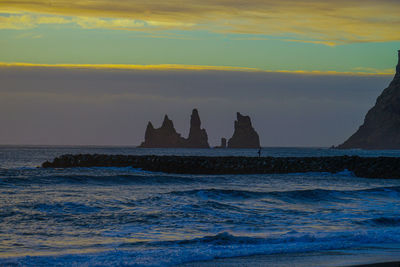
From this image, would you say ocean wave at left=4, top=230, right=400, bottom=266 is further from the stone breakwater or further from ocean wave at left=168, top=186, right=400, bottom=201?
the stone breakwater

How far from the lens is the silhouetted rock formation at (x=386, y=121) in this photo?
180m

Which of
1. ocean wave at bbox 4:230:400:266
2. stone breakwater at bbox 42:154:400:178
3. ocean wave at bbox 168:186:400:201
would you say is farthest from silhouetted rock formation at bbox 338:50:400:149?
ocean wave at bbox 4:230:400:266

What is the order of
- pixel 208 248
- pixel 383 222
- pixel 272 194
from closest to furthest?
pixel 208 248
pixel 383 222
pixel 272 194

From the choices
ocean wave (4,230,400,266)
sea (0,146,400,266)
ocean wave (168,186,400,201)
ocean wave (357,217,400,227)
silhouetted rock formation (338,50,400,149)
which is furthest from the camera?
silhouetted rock formation (338,50,400,149)

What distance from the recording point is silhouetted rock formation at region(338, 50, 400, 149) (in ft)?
591

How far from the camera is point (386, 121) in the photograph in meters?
190

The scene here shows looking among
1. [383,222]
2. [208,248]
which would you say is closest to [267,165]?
[383,222]

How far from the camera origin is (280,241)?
12.6m

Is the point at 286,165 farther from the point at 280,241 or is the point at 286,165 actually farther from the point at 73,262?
the point at 73,262

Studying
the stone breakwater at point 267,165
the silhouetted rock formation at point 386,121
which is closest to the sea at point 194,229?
the stone breakwater at point 267,165

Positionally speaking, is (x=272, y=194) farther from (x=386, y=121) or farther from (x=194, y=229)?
(x=386, y=121)

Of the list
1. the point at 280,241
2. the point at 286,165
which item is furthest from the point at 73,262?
the point at 286,165

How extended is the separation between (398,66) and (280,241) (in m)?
180

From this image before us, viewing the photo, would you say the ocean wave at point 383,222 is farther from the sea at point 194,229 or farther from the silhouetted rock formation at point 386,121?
the silhouetted rock formation at point 386,121
